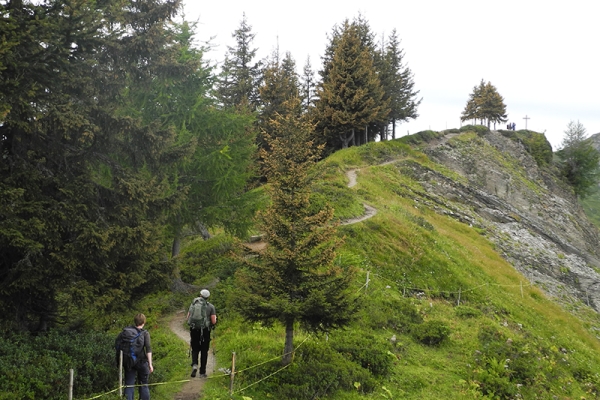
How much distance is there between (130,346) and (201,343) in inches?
91.1

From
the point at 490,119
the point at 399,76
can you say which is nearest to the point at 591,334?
the point at 399,76

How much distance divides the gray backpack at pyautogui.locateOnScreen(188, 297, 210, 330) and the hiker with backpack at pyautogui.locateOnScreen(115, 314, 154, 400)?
1648 millimetres

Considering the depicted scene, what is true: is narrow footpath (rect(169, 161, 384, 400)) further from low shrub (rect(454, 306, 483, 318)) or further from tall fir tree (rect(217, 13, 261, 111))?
tall fir tree (rect(217, 13, 261, 111))

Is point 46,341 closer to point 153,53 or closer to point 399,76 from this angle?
point 153,53

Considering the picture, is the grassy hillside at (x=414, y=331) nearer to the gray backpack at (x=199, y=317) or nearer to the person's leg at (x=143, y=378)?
the gray backpack at (x=199, y=317)

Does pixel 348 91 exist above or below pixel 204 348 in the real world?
above

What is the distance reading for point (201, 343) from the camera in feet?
37.4

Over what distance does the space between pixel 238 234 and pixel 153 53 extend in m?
9.07

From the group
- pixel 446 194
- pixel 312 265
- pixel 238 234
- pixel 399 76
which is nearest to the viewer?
pixel 312 265

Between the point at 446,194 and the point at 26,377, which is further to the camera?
the point at 446,194

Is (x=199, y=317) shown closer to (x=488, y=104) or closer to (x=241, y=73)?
(x=241, y=73)

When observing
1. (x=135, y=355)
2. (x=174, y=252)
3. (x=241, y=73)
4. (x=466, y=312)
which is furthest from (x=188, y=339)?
(x=241, y=73)

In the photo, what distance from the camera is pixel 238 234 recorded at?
70.7 ft

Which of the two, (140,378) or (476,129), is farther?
(476,129)
